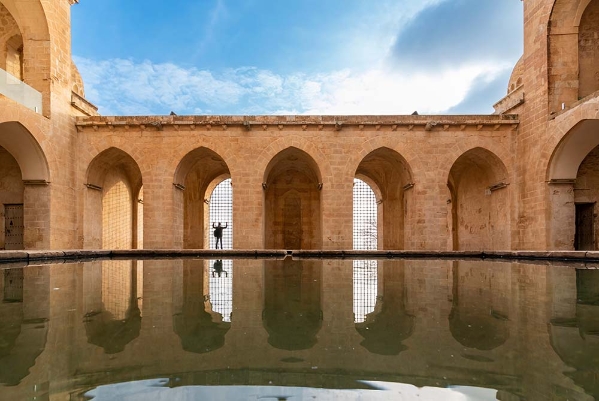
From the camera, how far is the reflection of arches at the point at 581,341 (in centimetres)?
171

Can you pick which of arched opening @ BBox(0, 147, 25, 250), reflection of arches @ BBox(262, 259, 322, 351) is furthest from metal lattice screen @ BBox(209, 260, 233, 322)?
arched opening @ BBox(0, 147, 25, 250)

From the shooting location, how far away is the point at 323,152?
48.1ft

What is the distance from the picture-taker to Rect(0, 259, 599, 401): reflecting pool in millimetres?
1639

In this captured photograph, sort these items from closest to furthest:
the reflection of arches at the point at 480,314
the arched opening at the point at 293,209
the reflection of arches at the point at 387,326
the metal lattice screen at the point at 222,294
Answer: the reflection of arches at the point at 387,326, the reflection of arches at the point at 480,314, the metal lattice screen at the point at 222,294, the arched opening at the point at 293,209

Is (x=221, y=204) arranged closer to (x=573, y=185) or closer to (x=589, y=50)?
(x=573, y=185)

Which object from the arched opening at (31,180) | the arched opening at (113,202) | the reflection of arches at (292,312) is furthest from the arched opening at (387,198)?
the reflection of arches at (292,312)

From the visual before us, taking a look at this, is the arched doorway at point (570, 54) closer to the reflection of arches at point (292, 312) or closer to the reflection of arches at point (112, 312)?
the reflection of arches at point (292, 312)

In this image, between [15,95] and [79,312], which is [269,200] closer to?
[15,95]

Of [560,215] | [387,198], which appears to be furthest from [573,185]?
[387,198]

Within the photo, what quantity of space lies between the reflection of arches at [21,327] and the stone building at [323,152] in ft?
32.3

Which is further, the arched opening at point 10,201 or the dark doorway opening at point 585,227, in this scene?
the arched opening at point 10,201

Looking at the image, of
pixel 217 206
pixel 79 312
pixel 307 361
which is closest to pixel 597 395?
pixel 307 361

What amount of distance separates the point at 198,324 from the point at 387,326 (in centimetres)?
132

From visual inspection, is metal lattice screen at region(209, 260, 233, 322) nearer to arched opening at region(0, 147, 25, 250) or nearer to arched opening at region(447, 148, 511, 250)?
arched opening at region(447, 148, 511, 250)
